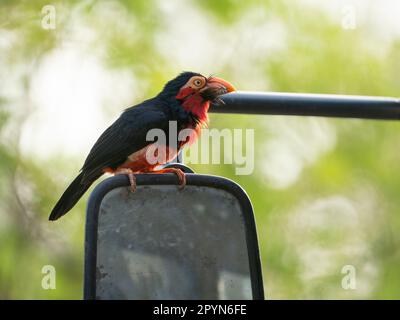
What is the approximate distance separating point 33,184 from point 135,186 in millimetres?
8707

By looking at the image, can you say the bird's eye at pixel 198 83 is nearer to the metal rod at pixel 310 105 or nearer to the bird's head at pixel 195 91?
the bird's head at pixel 195 91

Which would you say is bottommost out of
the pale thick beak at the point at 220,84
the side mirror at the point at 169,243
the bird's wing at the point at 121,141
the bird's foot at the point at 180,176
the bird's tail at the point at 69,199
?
the side mirror at the point at 169,243

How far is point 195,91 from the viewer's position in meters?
5.36

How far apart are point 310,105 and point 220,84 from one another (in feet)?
2.68

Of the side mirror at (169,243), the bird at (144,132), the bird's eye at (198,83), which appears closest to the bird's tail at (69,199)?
the bird at (144,132)

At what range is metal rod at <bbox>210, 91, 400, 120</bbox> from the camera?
14.7 feet

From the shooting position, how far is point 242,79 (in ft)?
40.5

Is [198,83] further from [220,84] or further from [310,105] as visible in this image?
[310,105]

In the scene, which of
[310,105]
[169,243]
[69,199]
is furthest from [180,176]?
[69,199]

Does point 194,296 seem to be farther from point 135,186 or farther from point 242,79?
point 242,79

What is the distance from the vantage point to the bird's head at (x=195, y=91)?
208 inches

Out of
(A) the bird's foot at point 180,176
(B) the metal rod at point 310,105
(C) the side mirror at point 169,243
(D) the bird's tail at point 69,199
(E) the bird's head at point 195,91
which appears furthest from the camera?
(E) the bird's head at point 195,91

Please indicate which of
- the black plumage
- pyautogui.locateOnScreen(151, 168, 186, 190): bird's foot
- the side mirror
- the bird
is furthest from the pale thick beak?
the side mirror

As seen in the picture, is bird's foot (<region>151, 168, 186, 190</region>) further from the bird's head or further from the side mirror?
the bird's head
